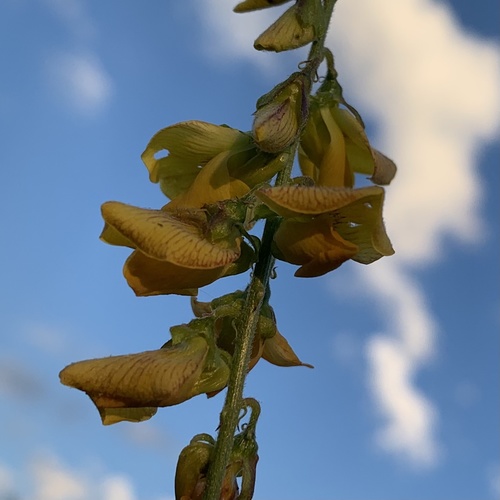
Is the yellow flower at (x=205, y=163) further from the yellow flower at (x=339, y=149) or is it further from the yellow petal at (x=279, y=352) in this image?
the yellow petal at (x=279, y=352)

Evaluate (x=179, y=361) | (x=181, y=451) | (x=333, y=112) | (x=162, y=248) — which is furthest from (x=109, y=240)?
(x=333, y=112)

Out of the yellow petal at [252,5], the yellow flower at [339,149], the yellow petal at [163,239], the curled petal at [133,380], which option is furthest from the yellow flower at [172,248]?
the yellow petal at [252,5]

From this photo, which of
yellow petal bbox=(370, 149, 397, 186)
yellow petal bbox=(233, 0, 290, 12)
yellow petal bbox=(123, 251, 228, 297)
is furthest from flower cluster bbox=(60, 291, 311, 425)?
yellow petal bbox=(233, 0, 290, 12)

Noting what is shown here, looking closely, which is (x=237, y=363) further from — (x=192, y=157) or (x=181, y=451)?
(x=192, y=157)

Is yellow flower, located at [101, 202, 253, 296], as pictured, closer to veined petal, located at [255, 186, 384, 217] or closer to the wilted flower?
veined petal, located at [255, 186, 384, 217]

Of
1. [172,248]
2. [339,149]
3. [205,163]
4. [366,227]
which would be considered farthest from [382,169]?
[172,248]
